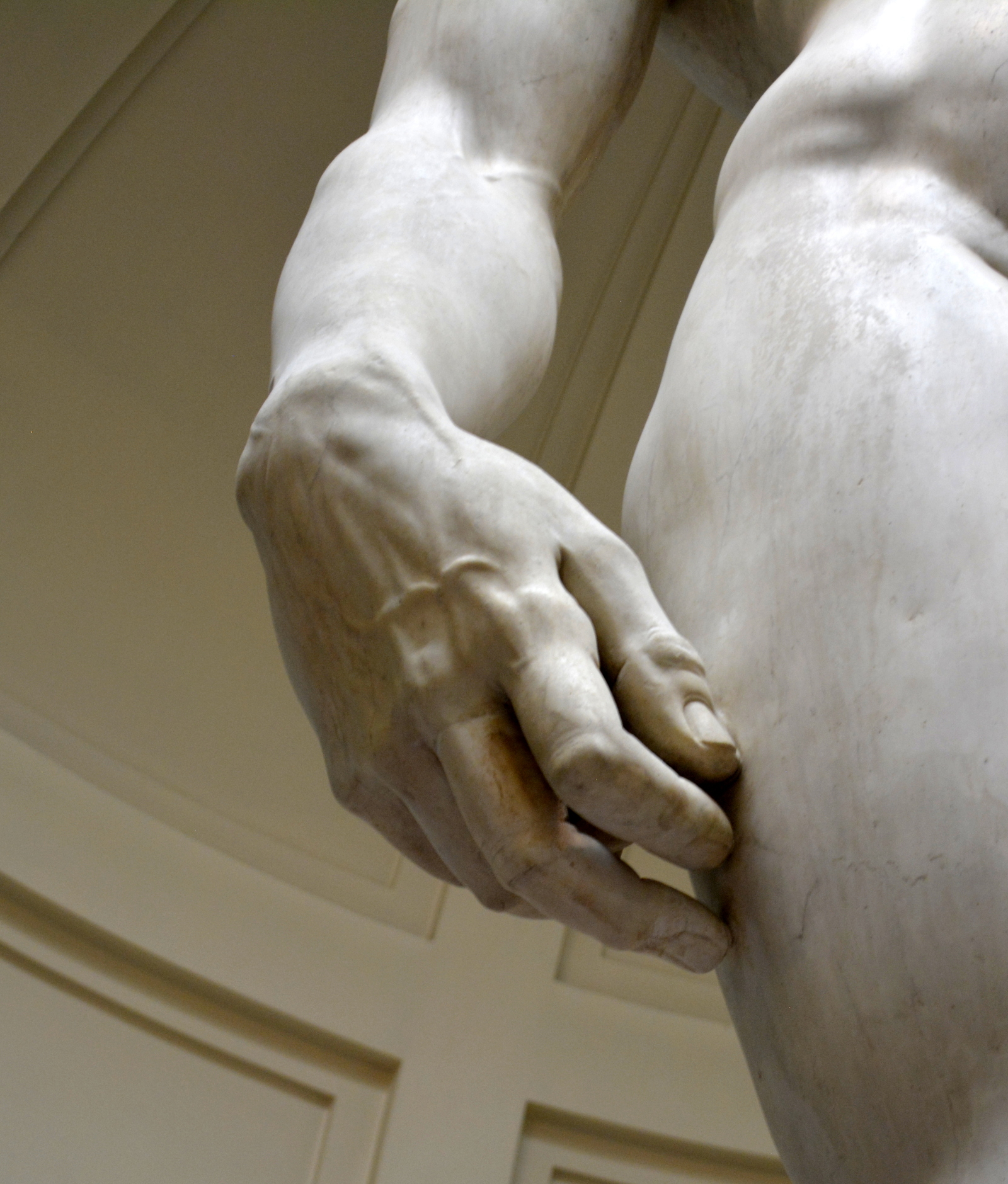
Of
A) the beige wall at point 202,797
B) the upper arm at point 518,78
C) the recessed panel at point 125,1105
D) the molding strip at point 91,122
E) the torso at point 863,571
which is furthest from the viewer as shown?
the molding strip at point 91,122

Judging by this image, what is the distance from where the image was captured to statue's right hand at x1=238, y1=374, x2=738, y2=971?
66 centimetres

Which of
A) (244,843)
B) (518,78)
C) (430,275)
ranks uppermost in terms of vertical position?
(244,843)

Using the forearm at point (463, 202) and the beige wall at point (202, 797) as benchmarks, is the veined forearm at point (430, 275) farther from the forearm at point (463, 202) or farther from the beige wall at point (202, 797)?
the beige wall at point (202, 797)

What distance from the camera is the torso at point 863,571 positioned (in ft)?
1.98

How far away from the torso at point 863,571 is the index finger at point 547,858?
0.04 meters

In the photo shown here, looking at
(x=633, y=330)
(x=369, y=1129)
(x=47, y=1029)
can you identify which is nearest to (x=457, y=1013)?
(x=369, y=1129)

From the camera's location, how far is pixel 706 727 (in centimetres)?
69

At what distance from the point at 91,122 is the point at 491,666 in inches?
154

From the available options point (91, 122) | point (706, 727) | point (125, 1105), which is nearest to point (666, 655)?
point (706, 727)

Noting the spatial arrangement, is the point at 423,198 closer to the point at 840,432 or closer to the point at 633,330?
the point at 840,432

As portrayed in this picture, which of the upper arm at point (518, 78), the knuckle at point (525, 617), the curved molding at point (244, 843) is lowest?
the knuckle at point (525, 617)

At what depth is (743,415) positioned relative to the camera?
786 mm

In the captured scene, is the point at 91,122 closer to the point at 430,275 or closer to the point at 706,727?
the point at 430,275

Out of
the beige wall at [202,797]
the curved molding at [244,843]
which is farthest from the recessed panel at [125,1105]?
the curved molding at [244,843]
